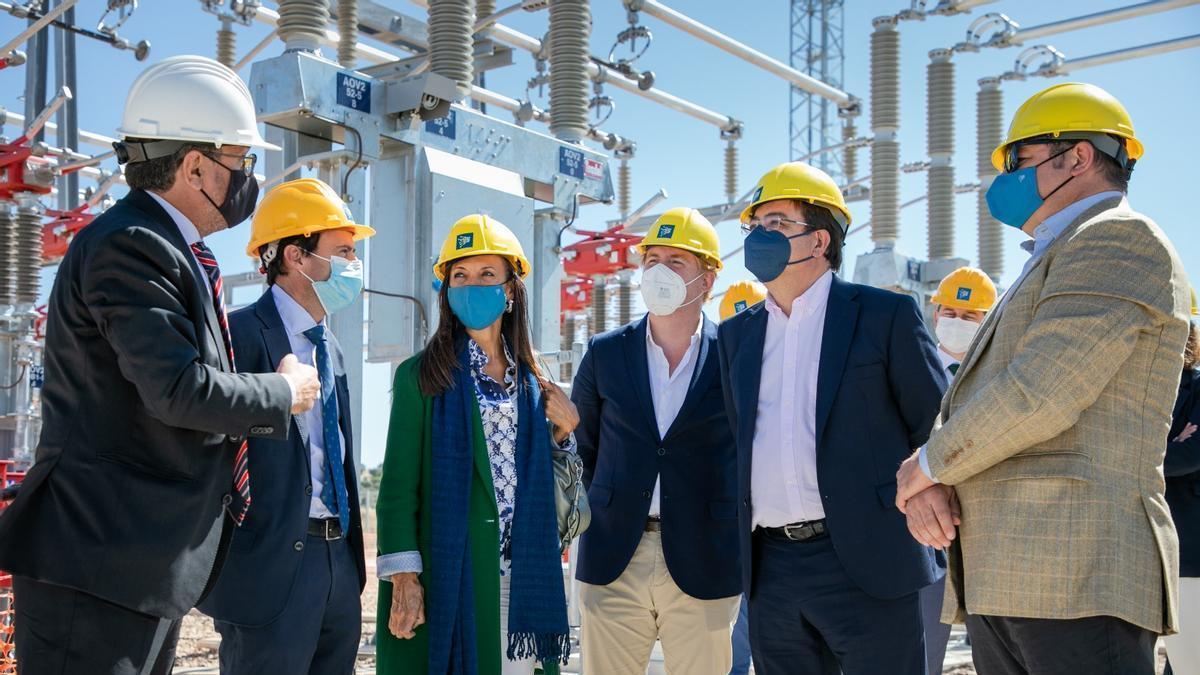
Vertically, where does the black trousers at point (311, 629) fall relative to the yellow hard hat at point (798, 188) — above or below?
below

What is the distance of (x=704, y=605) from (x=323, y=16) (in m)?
2.99

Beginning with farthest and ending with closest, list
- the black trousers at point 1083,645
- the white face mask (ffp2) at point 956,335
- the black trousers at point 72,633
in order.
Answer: the white face mask (ffp2) at point 956,335 → the black trousers at point 1083,645 → the black trousers at point 72,633

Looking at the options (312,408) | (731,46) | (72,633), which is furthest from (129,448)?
(731,46)

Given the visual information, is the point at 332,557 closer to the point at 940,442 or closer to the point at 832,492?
the point at 832,492

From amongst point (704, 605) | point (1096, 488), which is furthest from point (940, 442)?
point (704, 605)

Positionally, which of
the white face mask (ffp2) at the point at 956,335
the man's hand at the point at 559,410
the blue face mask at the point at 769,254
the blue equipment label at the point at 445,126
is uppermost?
the blue equipment label at the point at 445,126

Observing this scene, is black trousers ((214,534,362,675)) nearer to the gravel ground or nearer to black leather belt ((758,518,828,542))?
black leather belt ((758,518,828,542))

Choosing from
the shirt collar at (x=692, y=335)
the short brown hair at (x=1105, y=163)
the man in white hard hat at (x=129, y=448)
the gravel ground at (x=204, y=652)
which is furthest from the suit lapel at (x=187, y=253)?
the gravel ground at (x=204, y=652)

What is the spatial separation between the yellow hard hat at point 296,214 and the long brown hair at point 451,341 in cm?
43

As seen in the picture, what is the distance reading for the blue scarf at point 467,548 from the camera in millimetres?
3535

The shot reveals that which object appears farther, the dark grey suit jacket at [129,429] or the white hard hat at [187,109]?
the white hard hat at [187,109]

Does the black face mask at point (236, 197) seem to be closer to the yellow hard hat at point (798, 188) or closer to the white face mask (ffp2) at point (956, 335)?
the yellow hard hat at point (798, 188)

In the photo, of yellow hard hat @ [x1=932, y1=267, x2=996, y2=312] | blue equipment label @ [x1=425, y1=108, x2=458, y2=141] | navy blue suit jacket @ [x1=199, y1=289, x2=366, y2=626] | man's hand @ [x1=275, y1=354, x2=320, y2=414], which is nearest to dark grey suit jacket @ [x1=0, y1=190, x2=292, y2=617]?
man's hand @ [x1=275, y1=354, x2=320, y2=414]

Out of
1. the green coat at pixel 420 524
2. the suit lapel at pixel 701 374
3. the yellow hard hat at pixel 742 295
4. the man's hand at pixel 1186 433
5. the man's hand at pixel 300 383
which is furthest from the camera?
the yellow hard hat at pixel 742 295
